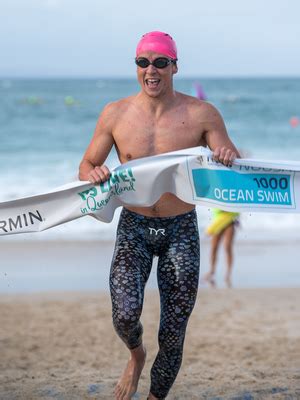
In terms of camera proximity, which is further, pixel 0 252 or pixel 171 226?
pixel 0 252

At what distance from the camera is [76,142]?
30562 mm

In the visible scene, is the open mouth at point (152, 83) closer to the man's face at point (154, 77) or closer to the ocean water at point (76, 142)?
the man's face at point (154, 77)

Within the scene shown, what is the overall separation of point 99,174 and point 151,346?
3761mm

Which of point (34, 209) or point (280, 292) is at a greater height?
point (34, 209)

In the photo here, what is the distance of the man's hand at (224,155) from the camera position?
4.86 m

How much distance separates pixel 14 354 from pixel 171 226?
3615 mm

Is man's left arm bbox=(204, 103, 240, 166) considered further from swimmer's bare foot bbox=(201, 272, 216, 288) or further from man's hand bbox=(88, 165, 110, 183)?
swimmer's bare foot bbox=(201, 272, 216, 288)

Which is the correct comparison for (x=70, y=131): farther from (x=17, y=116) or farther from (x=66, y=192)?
(x=66, y=192)

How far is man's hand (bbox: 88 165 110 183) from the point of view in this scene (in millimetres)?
4895

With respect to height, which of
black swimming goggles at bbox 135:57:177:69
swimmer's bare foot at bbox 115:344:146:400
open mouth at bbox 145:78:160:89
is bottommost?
swimmer's bare foot at bbox 115:344:146:400

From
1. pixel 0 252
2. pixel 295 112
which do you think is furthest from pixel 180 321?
pixel 295 112

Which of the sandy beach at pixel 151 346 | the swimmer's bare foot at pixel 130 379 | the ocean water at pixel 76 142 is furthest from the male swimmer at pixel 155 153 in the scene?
the ocean water at pixel 76 142

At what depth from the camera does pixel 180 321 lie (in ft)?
16.0

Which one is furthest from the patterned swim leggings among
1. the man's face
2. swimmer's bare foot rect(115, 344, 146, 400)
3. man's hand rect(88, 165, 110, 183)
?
the man's face
